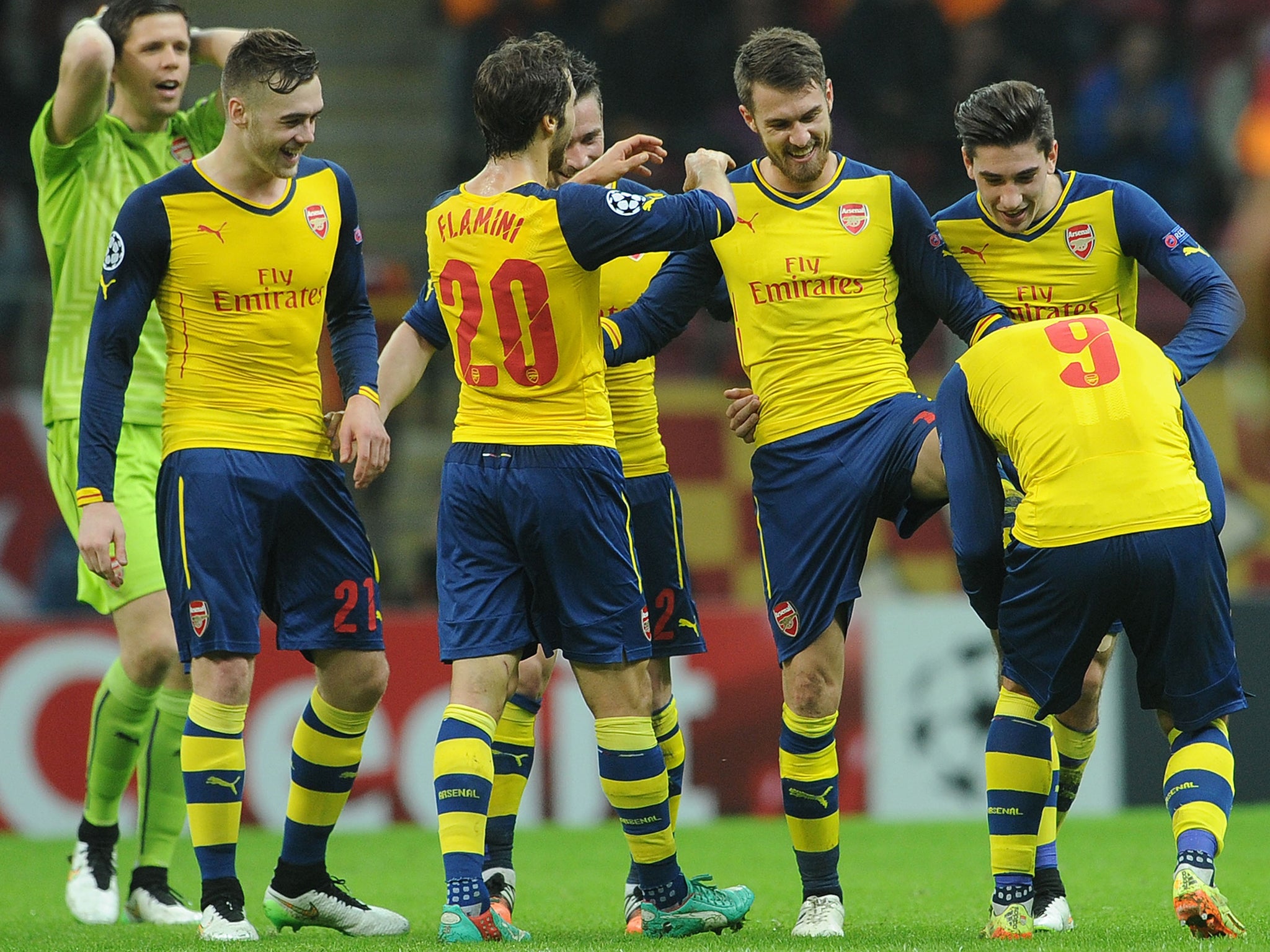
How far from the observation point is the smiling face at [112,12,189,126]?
525cm

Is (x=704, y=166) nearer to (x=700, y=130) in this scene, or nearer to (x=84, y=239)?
(x=84, y=239)

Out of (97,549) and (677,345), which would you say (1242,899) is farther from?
(677,345)

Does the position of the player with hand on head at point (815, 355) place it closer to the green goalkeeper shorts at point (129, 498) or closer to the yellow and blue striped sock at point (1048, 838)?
the yellow and blue striped sock at point (1048, 838)

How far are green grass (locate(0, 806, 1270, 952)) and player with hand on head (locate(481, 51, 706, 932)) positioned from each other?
37 centimetres

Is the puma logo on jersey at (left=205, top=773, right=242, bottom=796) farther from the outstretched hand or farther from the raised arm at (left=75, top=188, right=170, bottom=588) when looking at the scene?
the outstretched hand

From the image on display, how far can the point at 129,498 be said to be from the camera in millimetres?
5223

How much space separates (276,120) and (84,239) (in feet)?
4.65

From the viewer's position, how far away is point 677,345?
10680 millimetres

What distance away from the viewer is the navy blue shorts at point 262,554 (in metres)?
4.30

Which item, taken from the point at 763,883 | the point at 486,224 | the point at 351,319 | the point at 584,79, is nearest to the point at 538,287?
the point at 486,224

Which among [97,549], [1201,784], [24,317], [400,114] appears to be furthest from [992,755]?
[400,114]

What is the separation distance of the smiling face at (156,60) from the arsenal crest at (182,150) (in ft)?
0.58


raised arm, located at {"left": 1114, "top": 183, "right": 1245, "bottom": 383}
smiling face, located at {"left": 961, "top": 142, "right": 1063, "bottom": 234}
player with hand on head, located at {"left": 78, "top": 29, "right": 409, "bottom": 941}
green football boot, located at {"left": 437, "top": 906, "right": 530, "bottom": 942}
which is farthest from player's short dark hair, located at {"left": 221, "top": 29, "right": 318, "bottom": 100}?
raised arm, located at {"left": 1114, "top": 183, "right": 1245, "bottom": 383}

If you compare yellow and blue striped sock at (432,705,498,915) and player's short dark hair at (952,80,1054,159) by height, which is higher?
player's short dark hair at (952,80,1054,159)
